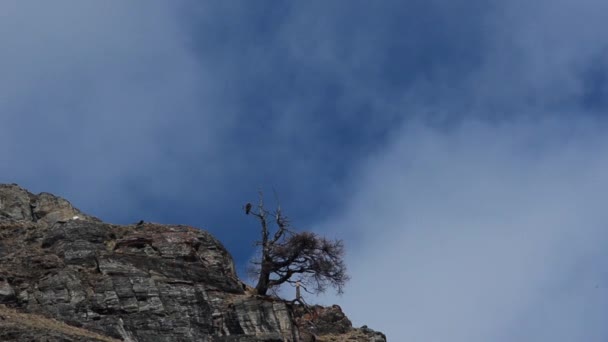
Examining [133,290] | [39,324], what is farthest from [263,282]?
[39,324]

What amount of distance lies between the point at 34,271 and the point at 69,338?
7.75 meters

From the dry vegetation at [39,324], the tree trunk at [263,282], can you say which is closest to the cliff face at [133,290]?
the dry vegetation at [39,324]

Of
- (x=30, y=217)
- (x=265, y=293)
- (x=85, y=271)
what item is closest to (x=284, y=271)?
(x=265, y=293)

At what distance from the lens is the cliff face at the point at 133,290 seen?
39688mm

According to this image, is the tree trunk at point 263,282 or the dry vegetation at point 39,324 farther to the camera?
the tree trunk at point 263,282

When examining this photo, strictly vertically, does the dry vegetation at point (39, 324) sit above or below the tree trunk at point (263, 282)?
below

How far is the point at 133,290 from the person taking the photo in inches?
1634

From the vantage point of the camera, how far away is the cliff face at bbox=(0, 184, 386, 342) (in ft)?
130

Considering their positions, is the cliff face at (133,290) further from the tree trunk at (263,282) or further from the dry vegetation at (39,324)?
the tree trunk at (263,282)

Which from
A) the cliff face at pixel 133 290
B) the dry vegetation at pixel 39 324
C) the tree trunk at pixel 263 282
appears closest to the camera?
the dry vegetation at pixel 39 324

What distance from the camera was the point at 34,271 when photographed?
138 ft

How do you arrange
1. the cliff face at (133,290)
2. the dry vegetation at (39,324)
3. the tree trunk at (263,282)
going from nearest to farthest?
the dry vegetation at (39,324), the cliff face at (133,290), the tree trunk at (263,282)

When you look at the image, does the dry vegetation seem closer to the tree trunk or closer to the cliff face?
the cliff face

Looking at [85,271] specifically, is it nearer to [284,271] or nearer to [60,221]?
[60,221]
